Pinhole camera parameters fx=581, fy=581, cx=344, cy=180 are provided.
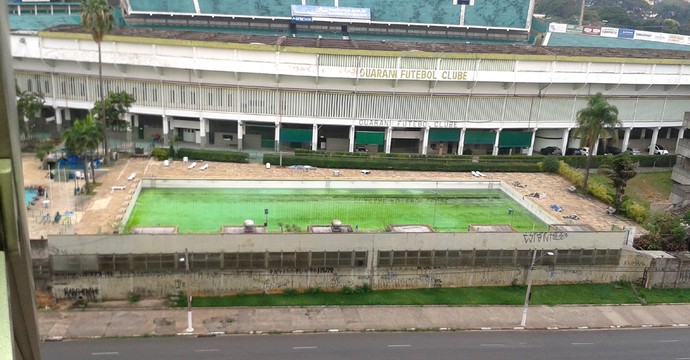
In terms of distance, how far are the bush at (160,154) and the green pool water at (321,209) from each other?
38.1 ft

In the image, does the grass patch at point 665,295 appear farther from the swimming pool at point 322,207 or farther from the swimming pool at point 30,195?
the swimming pool at point 30,195

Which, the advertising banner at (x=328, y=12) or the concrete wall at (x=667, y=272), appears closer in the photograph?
the concrete wall at (x=667, y=272)

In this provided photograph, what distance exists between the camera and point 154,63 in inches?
2464

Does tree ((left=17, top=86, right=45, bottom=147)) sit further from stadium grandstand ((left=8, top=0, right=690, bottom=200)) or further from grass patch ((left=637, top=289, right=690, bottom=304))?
grass patch ((left=637, top=289, right=690, bottom=304))

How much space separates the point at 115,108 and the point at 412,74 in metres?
31.6

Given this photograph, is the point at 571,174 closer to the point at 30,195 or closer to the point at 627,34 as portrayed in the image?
the point at 30,195

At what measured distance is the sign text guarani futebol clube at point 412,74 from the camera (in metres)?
64.0

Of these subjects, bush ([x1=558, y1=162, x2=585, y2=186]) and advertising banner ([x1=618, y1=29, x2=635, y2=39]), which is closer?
bush ([x1=558, y1=162, x2=585, y2=186])

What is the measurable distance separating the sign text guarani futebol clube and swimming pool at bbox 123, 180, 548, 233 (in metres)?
19.0

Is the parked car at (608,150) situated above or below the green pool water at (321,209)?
below

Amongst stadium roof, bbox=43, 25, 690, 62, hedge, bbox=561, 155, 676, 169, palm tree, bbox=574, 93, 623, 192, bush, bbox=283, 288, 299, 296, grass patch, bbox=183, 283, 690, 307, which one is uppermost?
stadium roof, bbox=43, 25, 690, 62

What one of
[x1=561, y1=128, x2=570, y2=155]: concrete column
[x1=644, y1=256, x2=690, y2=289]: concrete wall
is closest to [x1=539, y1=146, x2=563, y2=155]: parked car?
[x1=561, y1=128, x2=570, y2=155]: concrete column

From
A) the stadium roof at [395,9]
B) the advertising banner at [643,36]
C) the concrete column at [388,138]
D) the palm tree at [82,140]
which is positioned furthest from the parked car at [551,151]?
the palm tree at [82,140]

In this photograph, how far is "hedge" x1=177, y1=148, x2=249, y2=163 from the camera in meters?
58.2
